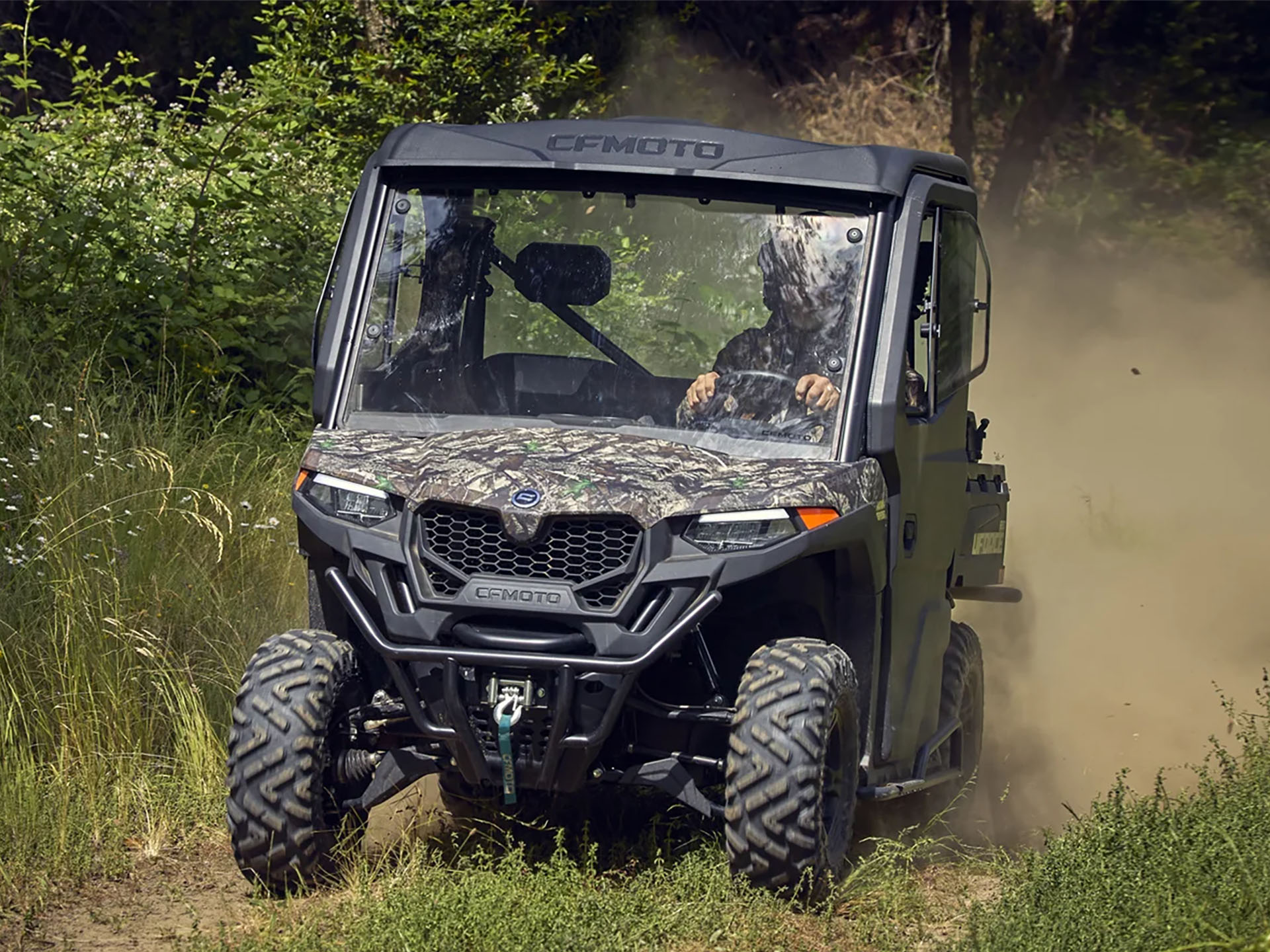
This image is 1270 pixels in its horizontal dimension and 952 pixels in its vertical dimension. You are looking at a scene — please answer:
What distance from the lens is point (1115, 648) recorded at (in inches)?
427

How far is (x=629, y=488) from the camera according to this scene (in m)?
5.29

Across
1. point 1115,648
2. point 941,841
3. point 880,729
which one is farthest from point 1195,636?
point 880,729

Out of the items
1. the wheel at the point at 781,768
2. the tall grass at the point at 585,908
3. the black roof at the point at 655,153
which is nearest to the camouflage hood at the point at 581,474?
the wheel at the point at 781,768

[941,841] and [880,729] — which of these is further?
[941,841]

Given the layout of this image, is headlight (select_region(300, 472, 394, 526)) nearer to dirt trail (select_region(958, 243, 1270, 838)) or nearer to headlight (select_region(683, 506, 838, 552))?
headlight (select_region(683, 506, 838, 552))

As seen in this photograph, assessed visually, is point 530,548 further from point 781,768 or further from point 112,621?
point 112,621

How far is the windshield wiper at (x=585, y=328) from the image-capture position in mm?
6277

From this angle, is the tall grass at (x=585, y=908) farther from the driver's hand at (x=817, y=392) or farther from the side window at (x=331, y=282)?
the side window at (x=331, y=282)

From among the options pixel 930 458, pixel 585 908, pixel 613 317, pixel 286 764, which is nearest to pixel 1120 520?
pixel 930 458

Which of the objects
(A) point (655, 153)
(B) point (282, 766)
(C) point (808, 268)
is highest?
(A) point (655, 153)

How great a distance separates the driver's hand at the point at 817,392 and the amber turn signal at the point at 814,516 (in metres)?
0.49

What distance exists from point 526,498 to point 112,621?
2361 mm

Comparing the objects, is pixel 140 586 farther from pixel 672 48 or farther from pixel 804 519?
pixel 672 48

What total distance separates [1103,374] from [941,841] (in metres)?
12.2
